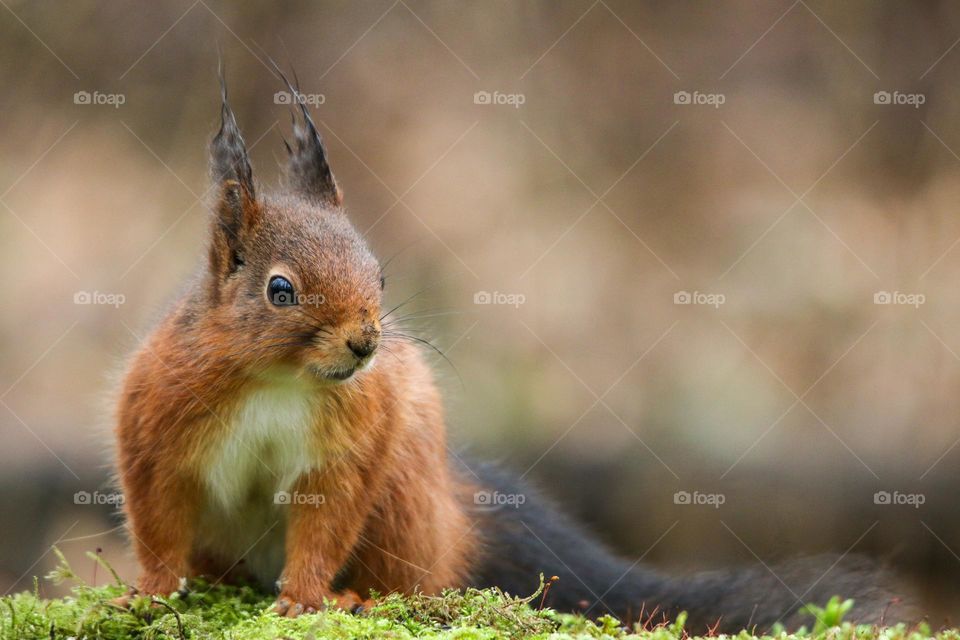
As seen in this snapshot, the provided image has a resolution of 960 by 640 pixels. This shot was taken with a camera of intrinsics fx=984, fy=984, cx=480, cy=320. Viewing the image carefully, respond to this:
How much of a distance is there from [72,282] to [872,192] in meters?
6.44

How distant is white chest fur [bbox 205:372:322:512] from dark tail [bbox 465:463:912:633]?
1.32 m

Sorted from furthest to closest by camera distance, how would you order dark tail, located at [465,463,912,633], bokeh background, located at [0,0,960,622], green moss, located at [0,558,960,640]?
bokeh background, located at [0,0,960,622], dark tail, located at [465,463,912,633], green moss, located at [0,558,960,640]

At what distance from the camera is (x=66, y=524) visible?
23.4 ft

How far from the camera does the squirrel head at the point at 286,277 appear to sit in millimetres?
3457

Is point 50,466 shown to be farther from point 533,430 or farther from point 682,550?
point 682,550

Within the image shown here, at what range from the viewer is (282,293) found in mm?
3543

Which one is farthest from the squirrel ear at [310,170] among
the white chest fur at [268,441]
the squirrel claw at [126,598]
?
the squirrel claw at [126,598]

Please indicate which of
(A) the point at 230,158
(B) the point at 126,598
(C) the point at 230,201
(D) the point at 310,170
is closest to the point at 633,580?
(B) the point at 126,598

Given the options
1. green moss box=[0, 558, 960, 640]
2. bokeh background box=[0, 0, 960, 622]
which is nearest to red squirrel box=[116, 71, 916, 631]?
green moss box=[0, 558, 960, 640]

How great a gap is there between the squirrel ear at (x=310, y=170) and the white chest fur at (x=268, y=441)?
31.7 inches

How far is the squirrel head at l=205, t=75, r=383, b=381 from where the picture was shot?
346cm

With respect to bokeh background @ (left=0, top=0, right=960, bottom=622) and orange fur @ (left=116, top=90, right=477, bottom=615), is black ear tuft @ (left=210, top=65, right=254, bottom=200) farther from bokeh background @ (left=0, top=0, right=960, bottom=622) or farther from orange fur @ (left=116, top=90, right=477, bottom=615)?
bokeh background @ (left=0, top=0, right=960, bottom=622)

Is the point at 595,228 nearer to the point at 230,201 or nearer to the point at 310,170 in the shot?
the point at 310,170

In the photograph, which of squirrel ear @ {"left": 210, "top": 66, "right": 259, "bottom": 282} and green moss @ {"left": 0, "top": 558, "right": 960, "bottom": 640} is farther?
squirrel ear @ {"left": 210, "top": 66, "right": 259, "bottom": 282}
